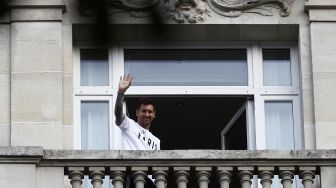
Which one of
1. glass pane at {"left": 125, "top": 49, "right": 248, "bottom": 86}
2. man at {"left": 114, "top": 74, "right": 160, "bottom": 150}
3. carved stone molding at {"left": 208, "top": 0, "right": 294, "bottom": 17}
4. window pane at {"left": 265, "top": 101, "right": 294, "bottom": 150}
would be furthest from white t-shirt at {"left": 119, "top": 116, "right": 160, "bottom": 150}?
carved stone molding at {"left": 208, "top": 0, "right": 294, "bottom": 17}

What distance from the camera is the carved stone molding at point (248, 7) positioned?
11.3 meters

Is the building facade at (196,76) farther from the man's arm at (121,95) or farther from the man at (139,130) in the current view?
the man's arm at (121,95)

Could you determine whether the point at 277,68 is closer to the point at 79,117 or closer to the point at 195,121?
the point at 195,121

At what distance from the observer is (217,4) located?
37.0 ft

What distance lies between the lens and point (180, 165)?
29.5ft

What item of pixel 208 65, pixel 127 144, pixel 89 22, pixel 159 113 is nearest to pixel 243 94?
pixel 208 65

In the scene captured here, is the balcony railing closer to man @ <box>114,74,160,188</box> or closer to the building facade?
man @ <box>114,74,160,188</box>

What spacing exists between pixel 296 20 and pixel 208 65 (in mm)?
1332

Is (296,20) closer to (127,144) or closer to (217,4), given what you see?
(217,4)

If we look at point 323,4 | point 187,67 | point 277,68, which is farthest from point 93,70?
point 323,4

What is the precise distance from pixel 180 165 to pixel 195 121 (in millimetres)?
4303

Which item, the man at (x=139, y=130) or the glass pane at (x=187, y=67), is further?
the glass pane at (x=187, y=67)

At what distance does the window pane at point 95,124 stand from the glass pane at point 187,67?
60 centimetres

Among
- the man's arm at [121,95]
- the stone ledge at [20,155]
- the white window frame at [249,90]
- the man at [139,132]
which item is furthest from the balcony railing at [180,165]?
the white window frame at [249,90]
